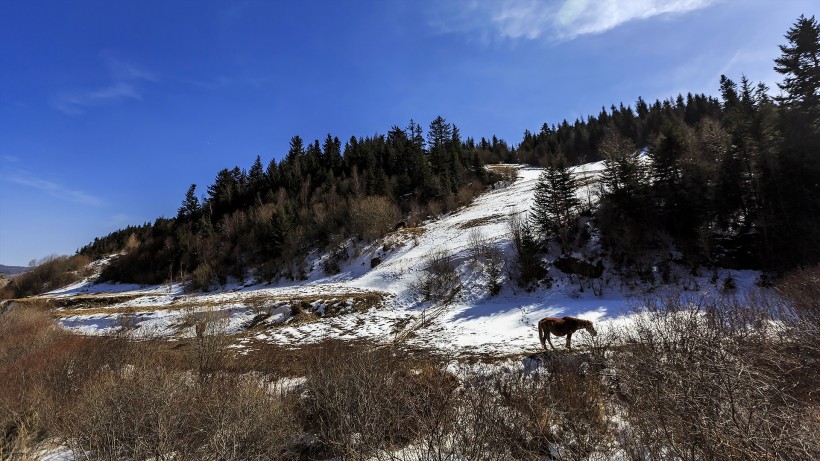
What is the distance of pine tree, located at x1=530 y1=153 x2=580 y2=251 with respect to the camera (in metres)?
29.0

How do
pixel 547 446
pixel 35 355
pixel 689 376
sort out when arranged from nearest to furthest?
pixel 689 376 → pixel 547 446 → pixel 35 355

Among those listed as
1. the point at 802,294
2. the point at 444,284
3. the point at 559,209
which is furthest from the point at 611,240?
the point at 802,294

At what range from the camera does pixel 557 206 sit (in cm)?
2981

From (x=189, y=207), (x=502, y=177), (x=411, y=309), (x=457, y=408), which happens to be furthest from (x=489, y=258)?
(x=189, y=207)

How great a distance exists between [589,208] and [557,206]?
340 centimetres

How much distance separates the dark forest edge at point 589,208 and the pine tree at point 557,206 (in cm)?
16

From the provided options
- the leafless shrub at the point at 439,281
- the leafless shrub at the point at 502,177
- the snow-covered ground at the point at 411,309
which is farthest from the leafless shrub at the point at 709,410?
the leafless shrub at the point at 502,177

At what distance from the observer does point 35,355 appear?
12.1 m

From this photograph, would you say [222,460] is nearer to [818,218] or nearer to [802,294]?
[802,294]

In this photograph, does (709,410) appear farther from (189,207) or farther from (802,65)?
(189,207)

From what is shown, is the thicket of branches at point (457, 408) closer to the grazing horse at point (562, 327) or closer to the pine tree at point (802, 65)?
the grazing horse at point (562, 327)

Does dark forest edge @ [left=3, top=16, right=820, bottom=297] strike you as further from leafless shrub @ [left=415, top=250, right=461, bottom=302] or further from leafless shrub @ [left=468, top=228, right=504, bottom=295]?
leafless shrub @ [left=415, top=250, right=461, bottom=302]

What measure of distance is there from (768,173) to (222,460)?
33053mm

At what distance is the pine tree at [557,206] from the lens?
29031 millimetres
